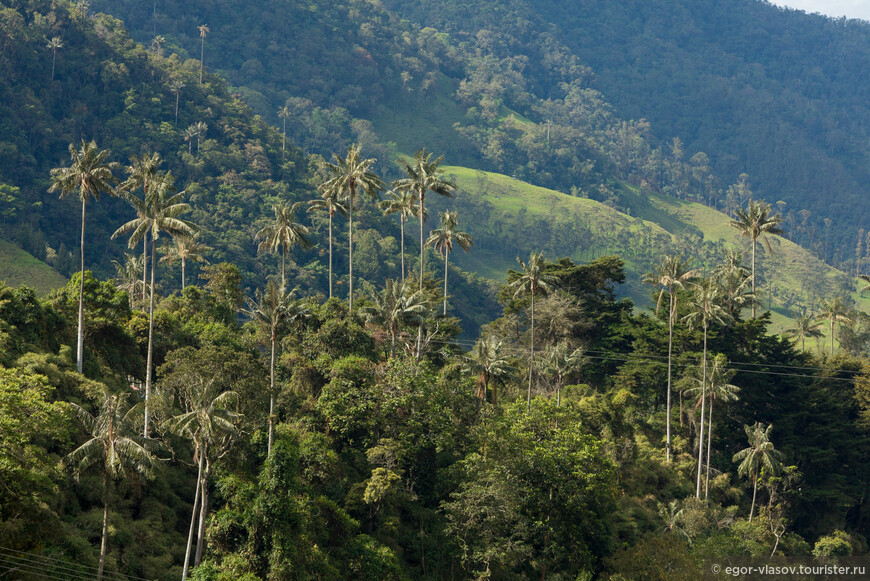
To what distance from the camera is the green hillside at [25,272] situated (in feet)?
458

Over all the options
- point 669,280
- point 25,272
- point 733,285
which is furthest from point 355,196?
point 25,272

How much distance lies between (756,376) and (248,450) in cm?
6563

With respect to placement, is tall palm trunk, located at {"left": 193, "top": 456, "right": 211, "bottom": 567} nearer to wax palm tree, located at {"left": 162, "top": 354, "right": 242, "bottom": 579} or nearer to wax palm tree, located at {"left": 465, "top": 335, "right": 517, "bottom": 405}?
wax palm tree, located at {"left": 162, "top": 354, "right": 242, "bottom": 579}

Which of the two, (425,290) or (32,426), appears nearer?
(32,426)

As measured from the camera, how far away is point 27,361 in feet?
216

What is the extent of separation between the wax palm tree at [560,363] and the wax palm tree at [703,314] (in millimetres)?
12425

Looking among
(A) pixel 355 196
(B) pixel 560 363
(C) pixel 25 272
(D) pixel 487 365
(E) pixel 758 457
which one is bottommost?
(E) pixel 758 457

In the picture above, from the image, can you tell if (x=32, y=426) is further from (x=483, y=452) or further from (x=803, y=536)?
(x=803, y=536)

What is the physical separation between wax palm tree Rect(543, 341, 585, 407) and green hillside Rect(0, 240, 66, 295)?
68794mm

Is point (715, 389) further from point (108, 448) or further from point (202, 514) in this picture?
point (108, 448)

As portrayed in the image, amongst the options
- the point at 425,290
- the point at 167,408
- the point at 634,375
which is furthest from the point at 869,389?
the point at 167,408

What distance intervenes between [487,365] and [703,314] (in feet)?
90.2

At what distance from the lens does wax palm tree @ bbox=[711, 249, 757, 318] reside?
389 feet

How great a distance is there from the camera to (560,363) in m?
106
